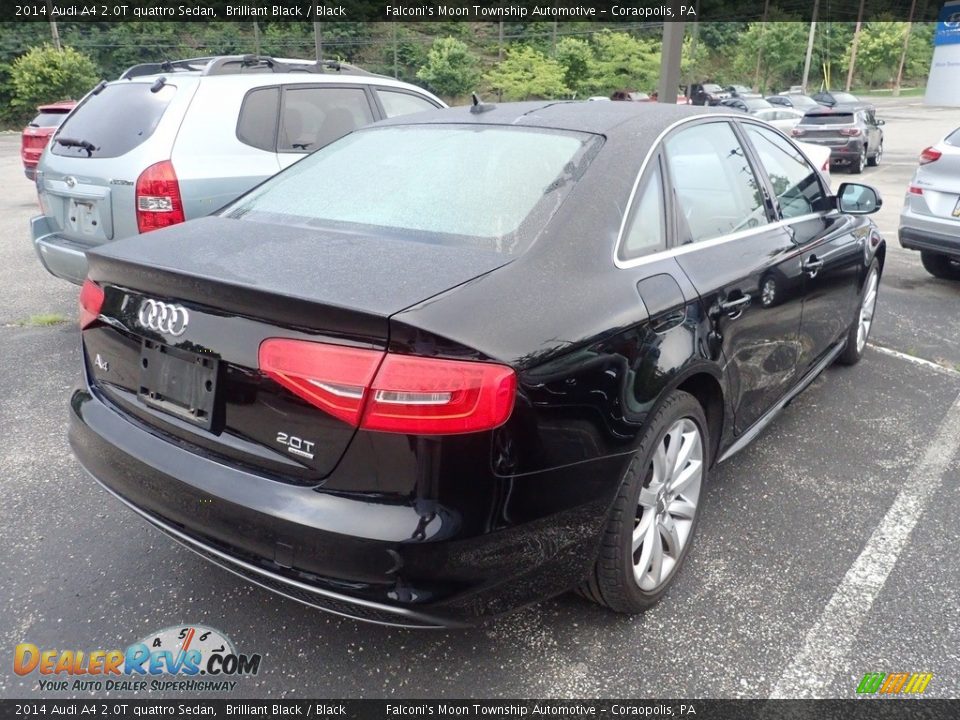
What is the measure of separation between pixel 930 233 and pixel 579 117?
16.1 ft

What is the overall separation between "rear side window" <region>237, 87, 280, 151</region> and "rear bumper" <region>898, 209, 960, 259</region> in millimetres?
5302

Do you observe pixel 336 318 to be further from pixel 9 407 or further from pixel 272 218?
pixel 9 407

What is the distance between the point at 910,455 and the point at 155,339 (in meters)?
3.36

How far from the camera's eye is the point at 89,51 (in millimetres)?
41156

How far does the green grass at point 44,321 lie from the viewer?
529 centimetres

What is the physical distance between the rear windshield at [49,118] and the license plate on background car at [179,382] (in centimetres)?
880

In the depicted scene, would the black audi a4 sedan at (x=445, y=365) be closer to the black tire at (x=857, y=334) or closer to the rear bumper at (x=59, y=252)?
the black tire at (x=857, y=334)

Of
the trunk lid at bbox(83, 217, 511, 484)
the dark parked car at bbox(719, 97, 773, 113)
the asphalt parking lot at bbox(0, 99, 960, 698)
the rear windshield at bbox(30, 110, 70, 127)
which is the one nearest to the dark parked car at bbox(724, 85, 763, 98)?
the dark parked car at bbox(719, 97, 773, 113)

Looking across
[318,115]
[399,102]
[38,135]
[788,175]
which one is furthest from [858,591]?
[38,135]

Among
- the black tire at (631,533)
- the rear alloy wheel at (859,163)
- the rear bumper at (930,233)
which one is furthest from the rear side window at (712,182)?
the rear alloy wheel at (859,163)

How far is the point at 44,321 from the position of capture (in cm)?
530

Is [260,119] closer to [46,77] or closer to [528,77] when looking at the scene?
[46,77]

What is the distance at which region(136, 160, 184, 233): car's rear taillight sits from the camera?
4.25 meters

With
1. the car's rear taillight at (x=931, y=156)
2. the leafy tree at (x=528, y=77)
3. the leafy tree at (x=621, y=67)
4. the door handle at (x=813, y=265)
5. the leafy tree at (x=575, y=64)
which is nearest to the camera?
the door handle at (x=813, y=265)
